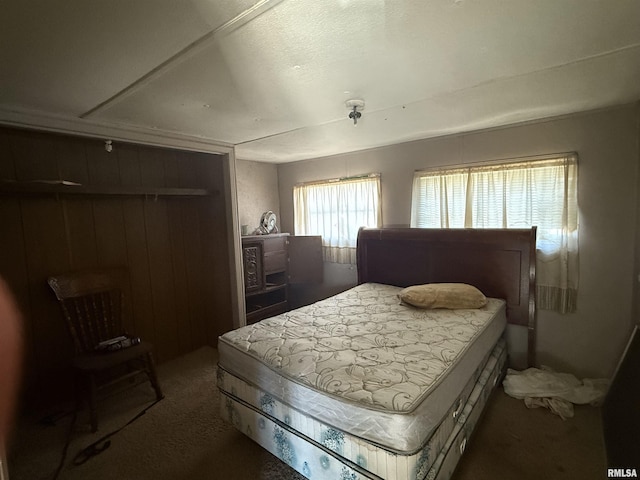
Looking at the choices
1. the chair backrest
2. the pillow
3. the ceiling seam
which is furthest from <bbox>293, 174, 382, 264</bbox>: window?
the ceiling seam

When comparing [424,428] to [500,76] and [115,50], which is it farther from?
[115,50]

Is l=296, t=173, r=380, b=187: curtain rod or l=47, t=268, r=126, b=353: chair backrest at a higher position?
l=296, t=173, r=380, b=187: curtain rod

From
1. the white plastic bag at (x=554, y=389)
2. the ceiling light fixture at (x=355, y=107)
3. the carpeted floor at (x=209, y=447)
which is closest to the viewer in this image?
the carpeted floor at (x=209, y=447)

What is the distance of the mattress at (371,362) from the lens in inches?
52.0

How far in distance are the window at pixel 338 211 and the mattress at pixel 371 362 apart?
145cm

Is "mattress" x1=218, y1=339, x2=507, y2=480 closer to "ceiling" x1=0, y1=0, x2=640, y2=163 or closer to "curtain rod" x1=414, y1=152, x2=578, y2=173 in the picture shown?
"ceiling" x1=0, y1=0, x2=640, y2=163

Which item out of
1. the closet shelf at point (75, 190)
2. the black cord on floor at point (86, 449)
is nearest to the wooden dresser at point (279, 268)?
the closet shelf at point (75, 190)

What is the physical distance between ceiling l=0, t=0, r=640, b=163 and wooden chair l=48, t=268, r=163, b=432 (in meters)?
1.18

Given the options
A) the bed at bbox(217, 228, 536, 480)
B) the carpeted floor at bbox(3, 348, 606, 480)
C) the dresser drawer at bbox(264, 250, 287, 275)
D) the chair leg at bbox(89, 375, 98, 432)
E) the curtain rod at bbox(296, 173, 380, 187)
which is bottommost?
the carpeted floor at bbox(3, 348, 606, 480)

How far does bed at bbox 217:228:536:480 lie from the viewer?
1.34 meters

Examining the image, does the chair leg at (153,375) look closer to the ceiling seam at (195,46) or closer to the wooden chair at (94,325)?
the wooden chair at (94,325)

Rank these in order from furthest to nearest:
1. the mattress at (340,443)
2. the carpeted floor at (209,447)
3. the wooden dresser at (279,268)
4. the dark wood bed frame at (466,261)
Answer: the wooden dresser at (279,268) → the dark wood bed frame at (466,261) → the carpeted floor at (209,447) → the mattress at (340,443)

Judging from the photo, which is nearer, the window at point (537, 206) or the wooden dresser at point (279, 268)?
the window at point (537, 206)

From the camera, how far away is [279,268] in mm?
3914
